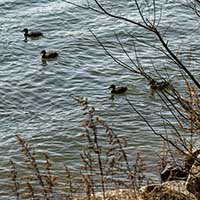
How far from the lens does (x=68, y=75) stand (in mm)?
13008

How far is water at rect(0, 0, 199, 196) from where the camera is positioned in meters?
9.92

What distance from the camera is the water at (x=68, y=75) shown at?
9.92 metres

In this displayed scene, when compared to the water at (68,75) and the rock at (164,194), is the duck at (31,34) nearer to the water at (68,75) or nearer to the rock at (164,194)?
the water at (68,75)

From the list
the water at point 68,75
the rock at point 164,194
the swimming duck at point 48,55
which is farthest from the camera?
the swimming duck at point 48,55

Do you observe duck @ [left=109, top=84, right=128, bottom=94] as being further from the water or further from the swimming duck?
the swimming duck

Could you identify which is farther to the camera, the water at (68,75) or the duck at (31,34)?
the duck at (31,34)

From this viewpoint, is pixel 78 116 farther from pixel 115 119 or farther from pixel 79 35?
pixel 79 35

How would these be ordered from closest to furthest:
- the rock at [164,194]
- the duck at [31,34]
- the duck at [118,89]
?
the rock at [164,194], the duck at [118,89], the duck at [31,34]

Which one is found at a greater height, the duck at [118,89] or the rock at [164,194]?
the rock at [164,194]

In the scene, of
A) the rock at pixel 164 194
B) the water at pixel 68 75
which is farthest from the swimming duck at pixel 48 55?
the rock at pixel 164 194

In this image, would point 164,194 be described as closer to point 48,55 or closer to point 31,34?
point 48,55

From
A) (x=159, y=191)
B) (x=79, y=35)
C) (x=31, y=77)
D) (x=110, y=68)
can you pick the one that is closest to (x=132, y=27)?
(x=79, y=35)

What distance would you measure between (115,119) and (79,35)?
489 centimetres

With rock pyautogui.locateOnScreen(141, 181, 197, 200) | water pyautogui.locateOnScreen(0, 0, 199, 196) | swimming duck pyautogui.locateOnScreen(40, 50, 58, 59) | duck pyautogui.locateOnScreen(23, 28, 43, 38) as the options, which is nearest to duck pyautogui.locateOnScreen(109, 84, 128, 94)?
water pyautogui.locateOnScreen(0, 0, 199, 196)
